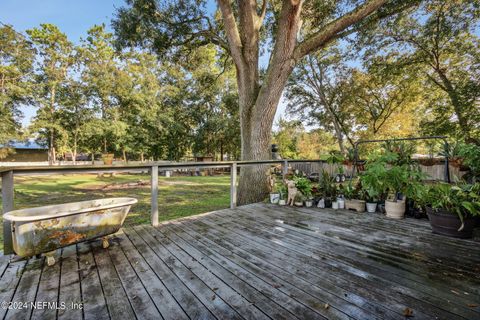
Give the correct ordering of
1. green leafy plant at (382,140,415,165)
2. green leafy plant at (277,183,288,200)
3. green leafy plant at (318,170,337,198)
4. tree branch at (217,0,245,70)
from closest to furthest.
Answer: green leafy plant at (382,140,415,165)
green leafy plant at (318,170,337,198)
green leafy plant at (277,183,288,200)
tree branch at (217,0,245,70)

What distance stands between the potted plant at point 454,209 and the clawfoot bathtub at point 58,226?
394cm

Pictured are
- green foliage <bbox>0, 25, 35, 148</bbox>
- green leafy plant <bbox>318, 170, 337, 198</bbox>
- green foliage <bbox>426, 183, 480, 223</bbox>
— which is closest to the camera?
green foliage <bbox>426, 183, 480, 223</bbox>

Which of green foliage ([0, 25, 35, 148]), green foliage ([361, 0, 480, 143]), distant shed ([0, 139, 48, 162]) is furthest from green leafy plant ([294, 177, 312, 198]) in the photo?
distant shed ([0, 139, 48, 162])

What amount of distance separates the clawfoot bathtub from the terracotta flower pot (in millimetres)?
4018

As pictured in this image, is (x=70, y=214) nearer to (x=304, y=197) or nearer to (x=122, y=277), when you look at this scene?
(x=122, y=277)

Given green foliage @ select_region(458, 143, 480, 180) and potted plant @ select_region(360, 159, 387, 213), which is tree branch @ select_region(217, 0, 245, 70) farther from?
green foliage @ select_region(458, 143, 480, 180)

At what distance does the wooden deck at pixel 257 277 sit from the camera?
1.42 m

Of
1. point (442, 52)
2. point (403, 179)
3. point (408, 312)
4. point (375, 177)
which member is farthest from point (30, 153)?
point (442, 52)

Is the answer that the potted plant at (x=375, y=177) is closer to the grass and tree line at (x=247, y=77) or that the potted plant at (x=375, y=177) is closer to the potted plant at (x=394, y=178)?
the potted plant at (x=394, y=178)

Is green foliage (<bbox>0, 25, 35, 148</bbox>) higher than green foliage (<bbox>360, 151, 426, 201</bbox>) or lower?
higher

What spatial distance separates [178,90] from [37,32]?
8929 mm

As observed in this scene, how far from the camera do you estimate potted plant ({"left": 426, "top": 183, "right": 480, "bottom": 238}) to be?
2574 millimetres

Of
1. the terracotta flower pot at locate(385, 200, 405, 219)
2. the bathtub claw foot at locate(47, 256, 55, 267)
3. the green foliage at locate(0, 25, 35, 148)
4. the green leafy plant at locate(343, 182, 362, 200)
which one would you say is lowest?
the bathtub claw foot at locate(47, 256, 55, 267)

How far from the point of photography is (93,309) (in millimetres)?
1442
